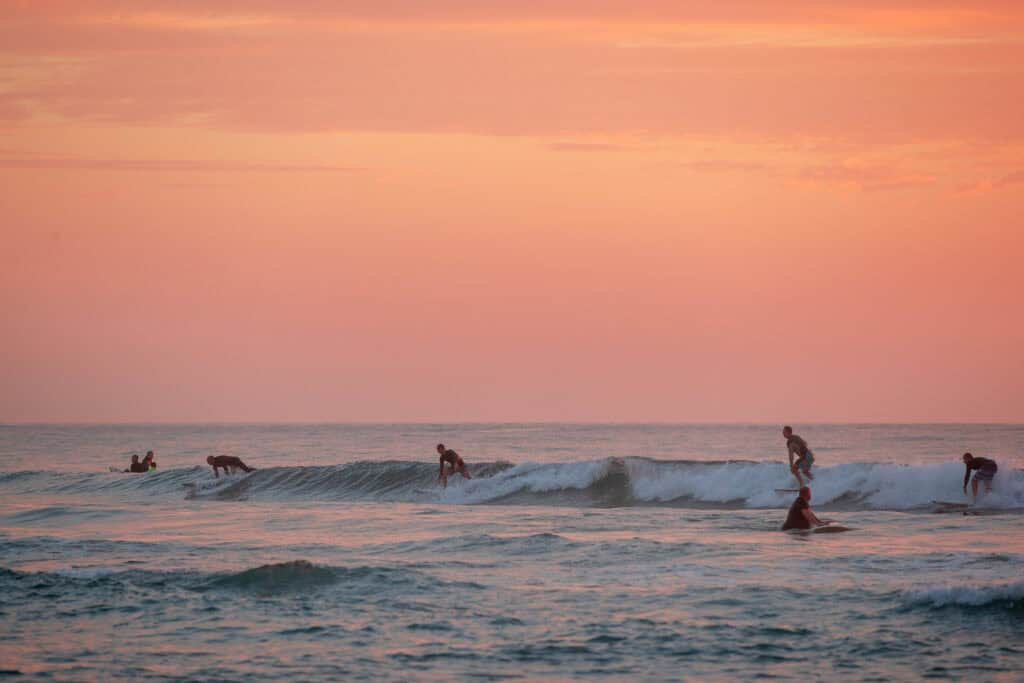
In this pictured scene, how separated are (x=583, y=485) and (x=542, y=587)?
17849 millimetres

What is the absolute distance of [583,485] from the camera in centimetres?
3634

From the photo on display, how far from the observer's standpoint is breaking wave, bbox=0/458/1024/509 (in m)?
30.8

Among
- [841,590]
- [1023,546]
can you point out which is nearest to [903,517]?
[1023,546]

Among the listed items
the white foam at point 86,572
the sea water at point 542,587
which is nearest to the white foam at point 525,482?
the sea water at point 542,587

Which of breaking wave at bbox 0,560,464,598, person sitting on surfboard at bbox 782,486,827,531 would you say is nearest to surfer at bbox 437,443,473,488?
person sitting on surfboard at bbox 782,486,827,531

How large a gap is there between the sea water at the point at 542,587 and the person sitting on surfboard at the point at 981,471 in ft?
1.06

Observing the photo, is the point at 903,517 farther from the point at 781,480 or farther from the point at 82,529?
the point at 82,529

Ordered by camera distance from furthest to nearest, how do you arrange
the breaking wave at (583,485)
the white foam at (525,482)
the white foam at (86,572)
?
1. the white foam at (525,482)
2. the breaking wave at (583,485)
3. the white foam at (86,572)

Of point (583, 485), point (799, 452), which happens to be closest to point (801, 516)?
point (799, 452)

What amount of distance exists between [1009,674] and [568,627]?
221 inches

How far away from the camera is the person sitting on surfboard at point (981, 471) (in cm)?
2869

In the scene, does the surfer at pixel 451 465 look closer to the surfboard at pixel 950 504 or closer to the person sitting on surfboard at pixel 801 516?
the person sitting on surfboard at pixel 801 516

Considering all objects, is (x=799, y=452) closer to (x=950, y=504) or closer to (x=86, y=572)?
(x=950, y=504)

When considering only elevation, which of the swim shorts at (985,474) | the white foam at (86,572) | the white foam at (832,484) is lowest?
the white foam at (86,572)
